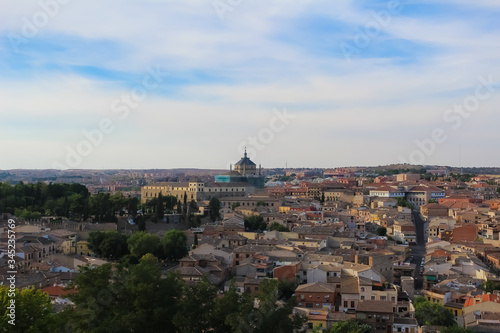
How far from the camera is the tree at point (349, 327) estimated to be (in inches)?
412

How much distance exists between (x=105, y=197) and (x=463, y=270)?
14383mm

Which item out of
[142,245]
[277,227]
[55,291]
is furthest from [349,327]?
[277,227]

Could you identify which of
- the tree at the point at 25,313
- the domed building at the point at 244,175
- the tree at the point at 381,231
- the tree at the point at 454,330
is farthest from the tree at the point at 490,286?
the domed building at the point at 244,175

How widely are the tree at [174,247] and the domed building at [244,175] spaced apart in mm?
22996

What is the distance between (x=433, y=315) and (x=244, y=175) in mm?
31669

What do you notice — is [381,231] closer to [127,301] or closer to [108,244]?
[108,244]

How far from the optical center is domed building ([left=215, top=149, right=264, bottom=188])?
41.4m

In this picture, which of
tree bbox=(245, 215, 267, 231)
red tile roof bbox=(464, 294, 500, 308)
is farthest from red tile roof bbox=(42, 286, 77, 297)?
tree bbox=(245, 215, 267, 231)

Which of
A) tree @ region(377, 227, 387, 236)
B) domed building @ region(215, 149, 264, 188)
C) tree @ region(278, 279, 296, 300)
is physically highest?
domed building @ region(215, 149, 264, 188)

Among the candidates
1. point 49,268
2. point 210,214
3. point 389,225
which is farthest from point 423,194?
point 49,268

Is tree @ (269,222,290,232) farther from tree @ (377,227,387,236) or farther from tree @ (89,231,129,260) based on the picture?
tree @ (89,231,129,260)

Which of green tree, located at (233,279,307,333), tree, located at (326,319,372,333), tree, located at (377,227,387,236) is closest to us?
green tree, located at (233,279,307,333)

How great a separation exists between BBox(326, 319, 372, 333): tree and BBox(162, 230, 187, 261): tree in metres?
7.70

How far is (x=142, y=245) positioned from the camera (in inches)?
680
